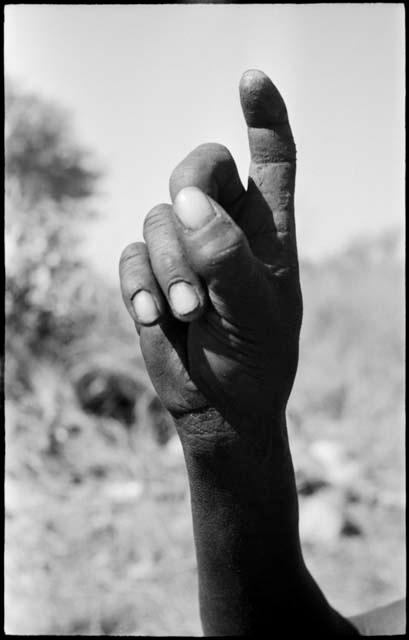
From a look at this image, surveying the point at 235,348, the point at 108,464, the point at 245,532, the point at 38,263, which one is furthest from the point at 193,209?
the point at 38,263

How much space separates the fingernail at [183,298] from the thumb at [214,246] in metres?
0.02

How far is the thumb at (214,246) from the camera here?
2.46ft

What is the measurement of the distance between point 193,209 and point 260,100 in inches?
7.7

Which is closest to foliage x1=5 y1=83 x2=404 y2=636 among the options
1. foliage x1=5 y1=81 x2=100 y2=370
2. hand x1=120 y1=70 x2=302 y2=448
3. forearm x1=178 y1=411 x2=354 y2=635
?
foliage x1=5 y1=81 x2=100 y2=370

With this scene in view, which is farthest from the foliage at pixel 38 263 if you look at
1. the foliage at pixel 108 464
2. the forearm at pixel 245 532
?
the forearm at pixel 245 532

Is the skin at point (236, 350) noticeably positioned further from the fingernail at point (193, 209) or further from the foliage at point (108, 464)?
the foliage at point (108, 464)

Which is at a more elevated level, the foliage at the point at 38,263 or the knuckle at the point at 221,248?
the foliage at the point at 38,263

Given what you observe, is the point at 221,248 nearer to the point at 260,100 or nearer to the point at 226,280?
the point at 226,280

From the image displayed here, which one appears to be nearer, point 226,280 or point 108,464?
point 226,280

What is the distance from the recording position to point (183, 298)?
0.78 metres

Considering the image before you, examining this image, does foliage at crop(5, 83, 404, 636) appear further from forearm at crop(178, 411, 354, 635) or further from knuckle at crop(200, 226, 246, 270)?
knuckle at crop(200, 226, 246, 270)

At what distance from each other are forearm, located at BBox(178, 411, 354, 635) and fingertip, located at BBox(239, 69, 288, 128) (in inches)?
14.1

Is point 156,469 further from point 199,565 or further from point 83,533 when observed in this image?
point 199,565

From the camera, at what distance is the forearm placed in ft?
3.13
